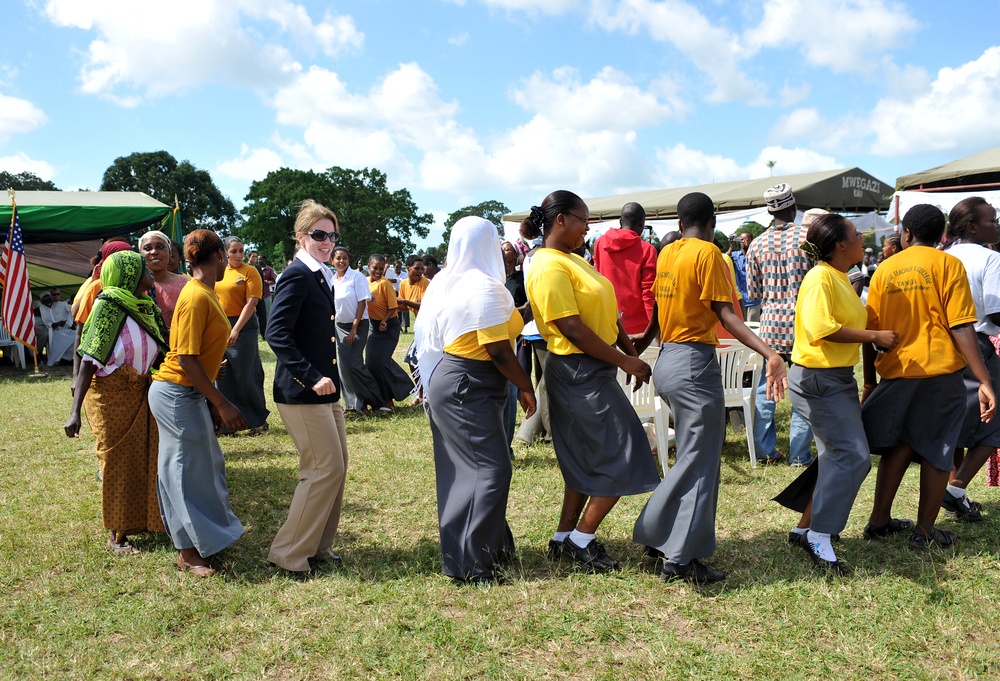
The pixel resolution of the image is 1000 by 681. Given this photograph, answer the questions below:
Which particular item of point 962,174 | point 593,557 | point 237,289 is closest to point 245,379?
point 237,289

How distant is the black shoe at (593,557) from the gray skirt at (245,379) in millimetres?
4755

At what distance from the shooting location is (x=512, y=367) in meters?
3.64

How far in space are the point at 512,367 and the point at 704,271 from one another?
1053mm

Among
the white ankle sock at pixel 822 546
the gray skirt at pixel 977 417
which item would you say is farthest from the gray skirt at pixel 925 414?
the white ankle sock at pixel 822 546

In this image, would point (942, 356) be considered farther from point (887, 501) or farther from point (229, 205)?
point (229, 205)

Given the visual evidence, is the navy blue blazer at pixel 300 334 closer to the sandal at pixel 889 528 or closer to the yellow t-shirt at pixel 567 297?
the yellow t-shirt at pixel 567 297

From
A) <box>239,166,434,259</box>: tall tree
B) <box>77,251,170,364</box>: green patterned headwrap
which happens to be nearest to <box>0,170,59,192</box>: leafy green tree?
<box>239,166,434,259</box>: tall tree

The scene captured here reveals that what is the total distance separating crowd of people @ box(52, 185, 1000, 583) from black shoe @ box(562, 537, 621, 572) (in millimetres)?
13

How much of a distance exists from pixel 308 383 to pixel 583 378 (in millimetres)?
1351

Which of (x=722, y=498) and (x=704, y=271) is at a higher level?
(x=704, y=271)

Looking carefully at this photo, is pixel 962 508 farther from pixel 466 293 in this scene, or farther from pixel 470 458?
pixel 466 293

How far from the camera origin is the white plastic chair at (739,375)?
6016 millimetres

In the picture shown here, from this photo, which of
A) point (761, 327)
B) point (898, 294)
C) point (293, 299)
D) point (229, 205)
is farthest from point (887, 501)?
point (229, 205)

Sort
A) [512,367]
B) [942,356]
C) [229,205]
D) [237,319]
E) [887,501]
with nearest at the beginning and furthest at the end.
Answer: [512,367] < [942,356] < [887,501] < [237,319] < [229,205]
